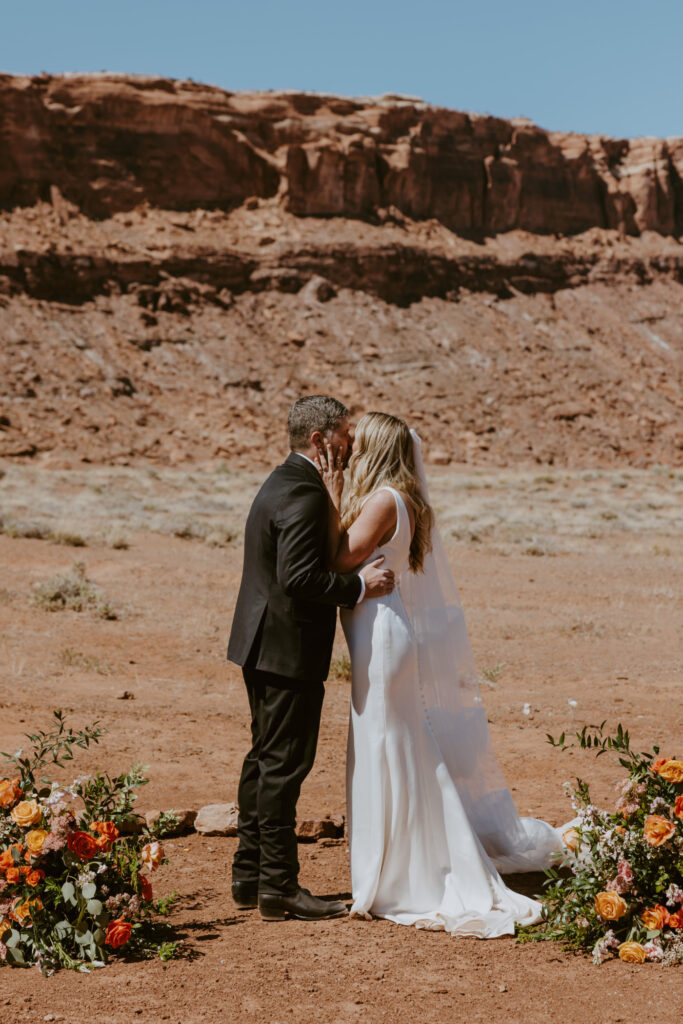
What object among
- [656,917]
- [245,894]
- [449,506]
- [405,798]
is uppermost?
[449,506]

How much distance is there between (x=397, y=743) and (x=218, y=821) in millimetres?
1660

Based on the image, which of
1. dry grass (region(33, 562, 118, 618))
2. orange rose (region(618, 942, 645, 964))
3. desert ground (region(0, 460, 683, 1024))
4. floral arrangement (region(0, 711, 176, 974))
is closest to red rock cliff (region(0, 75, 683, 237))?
desert ground (region(0, 460, 683, 1024))

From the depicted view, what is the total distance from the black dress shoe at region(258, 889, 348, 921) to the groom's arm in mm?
1231

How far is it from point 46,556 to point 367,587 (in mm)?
11760

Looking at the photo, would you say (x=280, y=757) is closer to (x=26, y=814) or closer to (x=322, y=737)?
(x=26, y=814)

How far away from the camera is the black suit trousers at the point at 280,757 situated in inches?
159

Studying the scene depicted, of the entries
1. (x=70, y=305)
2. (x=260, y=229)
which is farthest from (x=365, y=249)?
(x=70, y=305)

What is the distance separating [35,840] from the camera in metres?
3.61

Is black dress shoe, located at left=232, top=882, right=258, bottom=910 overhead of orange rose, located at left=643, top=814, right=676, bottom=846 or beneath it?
beneath

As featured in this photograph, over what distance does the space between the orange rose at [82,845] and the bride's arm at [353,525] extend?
4.53 feet

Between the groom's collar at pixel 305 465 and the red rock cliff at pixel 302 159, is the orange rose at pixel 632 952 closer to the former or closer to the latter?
the groom's collar at pixel 305 465

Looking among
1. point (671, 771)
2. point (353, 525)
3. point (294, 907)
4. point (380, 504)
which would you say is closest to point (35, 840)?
point (294, 907)

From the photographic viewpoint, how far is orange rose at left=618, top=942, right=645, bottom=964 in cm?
361

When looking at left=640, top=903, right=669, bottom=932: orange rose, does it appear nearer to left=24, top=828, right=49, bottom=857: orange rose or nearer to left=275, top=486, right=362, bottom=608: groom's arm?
left=275, top=486, right=362, bottom=608: groom's arm
